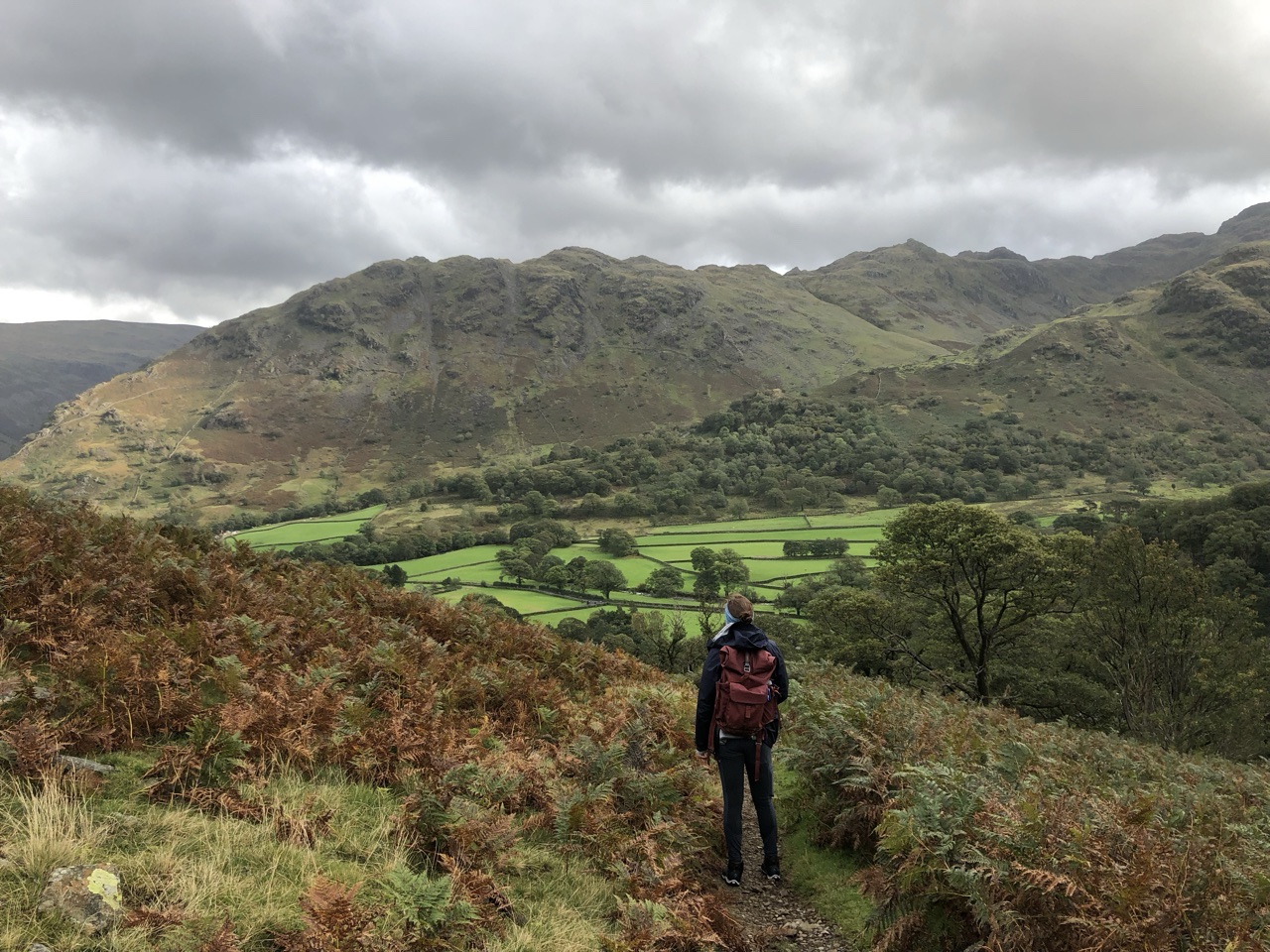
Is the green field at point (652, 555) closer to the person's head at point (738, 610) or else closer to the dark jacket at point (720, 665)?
the dark jacket at point (720, 665)

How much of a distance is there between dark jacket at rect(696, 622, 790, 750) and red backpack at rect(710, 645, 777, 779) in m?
0.05

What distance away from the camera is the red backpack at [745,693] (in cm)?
670

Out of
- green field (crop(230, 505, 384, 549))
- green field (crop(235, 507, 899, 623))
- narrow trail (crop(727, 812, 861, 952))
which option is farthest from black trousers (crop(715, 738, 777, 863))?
green field (crop(230, 505, 384, 549))

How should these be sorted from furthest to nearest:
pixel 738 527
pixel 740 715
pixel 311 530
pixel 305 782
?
pixel 311 530 < pixel 738 527 < pixel 740 715 < pixel 305 782

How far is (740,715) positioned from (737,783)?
89 centimetres

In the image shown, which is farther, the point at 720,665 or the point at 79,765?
the point at 720,665

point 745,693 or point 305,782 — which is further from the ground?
point 745,693

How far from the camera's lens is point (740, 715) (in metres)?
6.69

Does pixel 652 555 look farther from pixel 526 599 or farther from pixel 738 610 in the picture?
pixel 738 610

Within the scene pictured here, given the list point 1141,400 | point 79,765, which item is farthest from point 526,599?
point 1141,400

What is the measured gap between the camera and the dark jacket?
6.93 meters

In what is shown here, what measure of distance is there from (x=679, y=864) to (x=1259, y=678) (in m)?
29.3

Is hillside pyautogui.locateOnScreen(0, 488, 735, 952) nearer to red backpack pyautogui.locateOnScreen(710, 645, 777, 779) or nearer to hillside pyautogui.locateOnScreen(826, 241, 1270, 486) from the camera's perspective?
red backpack pyautogui.locateOnScreen(710, 645, 777, 779)

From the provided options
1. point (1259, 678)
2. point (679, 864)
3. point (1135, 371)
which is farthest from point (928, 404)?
point (679, 864)
